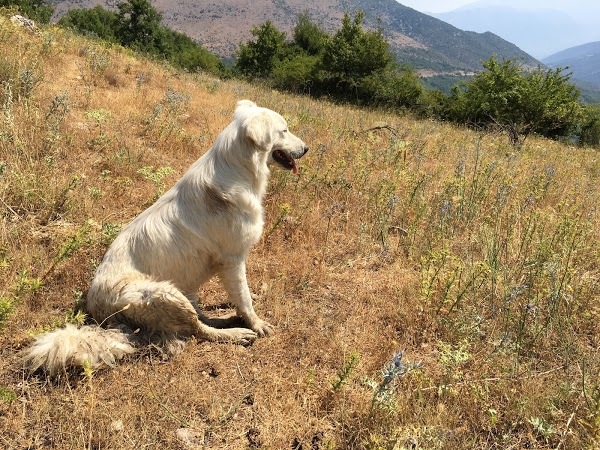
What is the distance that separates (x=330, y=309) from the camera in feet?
12.3

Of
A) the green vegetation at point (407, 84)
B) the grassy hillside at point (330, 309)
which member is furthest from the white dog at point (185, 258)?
the green vegetation at point (407, 84)

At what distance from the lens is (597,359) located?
2746 mm

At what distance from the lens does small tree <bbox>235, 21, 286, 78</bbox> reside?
43.7 meters

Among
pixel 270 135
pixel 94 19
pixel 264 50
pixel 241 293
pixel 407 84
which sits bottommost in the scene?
pixel 241 293

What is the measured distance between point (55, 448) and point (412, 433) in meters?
2.10

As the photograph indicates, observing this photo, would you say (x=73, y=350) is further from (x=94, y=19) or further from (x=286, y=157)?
(x=94, y=19)

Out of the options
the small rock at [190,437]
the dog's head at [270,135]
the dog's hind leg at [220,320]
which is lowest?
the small rock at [190,437]

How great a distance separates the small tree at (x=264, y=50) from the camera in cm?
4372

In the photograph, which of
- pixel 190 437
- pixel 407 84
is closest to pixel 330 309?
pixel 190 437

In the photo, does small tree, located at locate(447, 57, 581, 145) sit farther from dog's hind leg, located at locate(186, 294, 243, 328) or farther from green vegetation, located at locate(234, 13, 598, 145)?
dog's hind leg, located at locate(186, 294, 243, 328)

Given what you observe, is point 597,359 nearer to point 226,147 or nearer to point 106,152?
point 226,147

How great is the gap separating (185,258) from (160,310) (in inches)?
18.0

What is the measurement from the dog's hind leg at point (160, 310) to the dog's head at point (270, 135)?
4.65 ft

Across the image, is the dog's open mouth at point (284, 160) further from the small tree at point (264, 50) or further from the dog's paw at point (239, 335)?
the small tree at point (264, 50)
